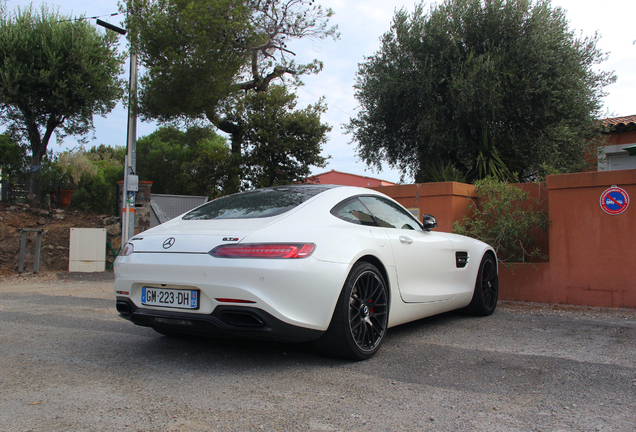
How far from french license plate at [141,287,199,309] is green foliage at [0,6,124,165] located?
38.7 ft

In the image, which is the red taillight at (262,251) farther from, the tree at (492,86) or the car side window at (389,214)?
the tree at (492,86)

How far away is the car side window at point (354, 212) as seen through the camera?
3.92 m

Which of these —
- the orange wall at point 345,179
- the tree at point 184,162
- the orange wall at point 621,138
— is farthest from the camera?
the orange wall at point 345,179

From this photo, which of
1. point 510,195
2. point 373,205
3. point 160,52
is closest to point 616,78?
point 510,195

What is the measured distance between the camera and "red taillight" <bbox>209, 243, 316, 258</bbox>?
3209mm

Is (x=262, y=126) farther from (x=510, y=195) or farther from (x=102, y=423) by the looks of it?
(x=102, y=423)

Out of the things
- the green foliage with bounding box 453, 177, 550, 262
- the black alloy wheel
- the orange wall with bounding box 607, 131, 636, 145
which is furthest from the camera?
the orange wall with bounding box 607, 131, 636, 145

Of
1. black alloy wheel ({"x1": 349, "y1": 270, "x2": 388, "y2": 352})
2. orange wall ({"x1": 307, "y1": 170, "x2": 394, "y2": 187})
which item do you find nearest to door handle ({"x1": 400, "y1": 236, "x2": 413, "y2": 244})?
black alloy wheel ({"x1": 349, "y1": 270, "x2": 388, "y2": 352})

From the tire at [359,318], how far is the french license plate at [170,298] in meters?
0.93

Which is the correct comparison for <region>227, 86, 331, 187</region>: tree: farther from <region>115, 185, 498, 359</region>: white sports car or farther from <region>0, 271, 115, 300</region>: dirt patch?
<region>115, 185, 498, 359</region>: white sports car

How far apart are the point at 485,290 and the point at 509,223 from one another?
57.9 inches

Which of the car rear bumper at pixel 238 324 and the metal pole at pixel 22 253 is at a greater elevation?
the metal pole at pixel 22 253

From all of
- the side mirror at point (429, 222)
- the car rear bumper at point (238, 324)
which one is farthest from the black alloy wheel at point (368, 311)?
the side mirror at point (429, 222)

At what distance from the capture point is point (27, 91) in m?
13.1
